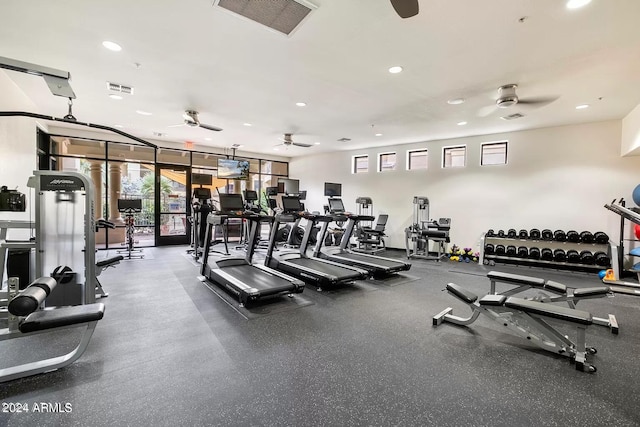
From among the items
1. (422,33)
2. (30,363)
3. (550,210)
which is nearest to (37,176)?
(30,363)

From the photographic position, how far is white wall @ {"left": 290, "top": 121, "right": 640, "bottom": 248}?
20.3 ft

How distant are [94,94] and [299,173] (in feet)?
24.9

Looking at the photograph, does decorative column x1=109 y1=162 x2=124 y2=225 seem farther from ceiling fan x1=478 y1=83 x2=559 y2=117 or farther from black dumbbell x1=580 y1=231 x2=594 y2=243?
black dumbbell x1=580 y1=231 x2=594 y2=243

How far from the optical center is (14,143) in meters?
4.81

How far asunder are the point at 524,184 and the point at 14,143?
1045 centimetres

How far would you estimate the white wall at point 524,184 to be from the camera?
243 inches

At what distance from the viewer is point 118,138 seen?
827 centimetres

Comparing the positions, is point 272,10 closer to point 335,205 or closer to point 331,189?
point 335,205

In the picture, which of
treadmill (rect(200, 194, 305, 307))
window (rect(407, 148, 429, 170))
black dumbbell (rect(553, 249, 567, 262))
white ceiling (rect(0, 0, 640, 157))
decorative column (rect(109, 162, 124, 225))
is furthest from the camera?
window (rect(407, 148, 429, 170))

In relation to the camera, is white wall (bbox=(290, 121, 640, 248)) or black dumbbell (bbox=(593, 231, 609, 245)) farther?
white wall (bbox=(290, 121, 640, 248))

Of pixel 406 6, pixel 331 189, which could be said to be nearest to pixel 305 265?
pixel 331 189

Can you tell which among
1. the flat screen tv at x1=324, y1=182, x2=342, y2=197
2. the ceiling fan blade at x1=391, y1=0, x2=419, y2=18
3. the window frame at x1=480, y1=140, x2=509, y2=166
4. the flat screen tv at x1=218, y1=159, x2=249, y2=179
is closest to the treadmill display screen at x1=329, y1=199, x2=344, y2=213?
the flat screen tv at x1=324, y1=182, x2=342, y2=197

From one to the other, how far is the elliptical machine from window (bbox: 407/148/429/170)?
51.3 inches

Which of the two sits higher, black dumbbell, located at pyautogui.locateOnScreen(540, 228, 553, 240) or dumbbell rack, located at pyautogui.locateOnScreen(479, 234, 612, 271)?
black dumbbell, located at pyautogui.locateOnScreen(540, 228, 553, 240)
